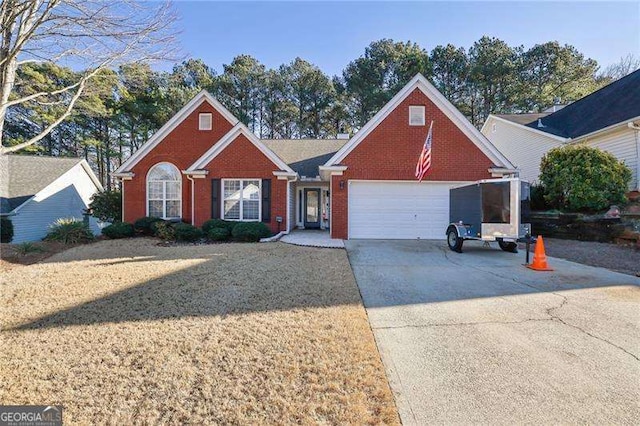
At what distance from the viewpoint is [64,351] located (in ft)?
11.0

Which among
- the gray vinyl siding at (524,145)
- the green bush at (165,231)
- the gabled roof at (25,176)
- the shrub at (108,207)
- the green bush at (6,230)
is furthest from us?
the gray vinyl siding at (524,145)

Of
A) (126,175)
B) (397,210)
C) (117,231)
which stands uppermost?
(126,175)

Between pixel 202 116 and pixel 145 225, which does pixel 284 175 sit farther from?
pixel 145 225

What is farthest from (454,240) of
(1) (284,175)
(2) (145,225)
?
(2) (145,225)

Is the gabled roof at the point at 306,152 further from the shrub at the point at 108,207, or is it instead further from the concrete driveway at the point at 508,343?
the concrete driveway at the point at 508,343

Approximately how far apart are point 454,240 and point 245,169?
8858mm

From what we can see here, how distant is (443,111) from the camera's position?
1267 cm

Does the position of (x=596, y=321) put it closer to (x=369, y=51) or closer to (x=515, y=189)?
(x=515, y=189)

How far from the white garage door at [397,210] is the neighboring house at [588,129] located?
274 inches

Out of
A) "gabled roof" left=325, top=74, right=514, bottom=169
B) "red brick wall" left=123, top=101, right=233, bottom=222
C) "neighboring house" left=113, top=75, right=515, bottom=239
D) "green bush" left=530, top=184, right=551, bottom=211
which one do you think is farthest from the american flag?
"red brick wall" left=123, top=101, right=233, bottom=222

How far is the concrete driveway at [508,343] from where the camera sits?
258 centimetres

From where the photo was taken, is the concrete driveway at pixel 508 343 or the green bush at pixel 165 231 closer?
the concrete driveway at pixel 508 343

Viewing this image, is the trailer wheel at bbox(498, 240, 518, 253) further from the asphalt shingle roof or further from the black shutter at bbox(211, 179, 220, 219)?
the asphalt shingle roof

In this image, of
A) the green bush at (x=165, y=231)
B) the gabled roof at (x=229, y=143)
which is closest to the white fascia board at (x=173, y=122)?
the gabled roof at (x=229, y=143)
